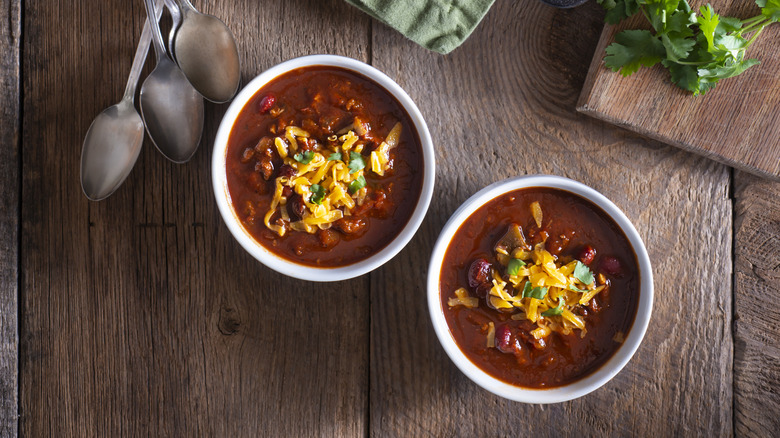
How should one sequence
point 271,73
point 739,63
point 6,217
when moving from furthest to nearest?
1. point 6,217
2. point 739,63
3. point 271,73

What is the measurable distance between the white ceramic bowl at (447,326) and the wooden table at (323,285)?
0.91ft

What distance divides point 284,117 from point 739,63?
163cm

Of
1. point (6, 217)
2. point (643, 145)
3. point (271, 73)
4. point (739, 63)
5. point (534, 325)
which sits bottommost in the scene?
point (534, 325)

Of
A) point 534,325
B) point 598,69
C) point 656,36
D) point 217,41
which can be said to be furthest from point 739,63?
point 217,41

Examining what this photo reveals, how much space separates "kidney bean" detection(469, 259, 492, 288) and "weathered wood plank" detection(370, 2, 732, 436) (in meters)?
0.31

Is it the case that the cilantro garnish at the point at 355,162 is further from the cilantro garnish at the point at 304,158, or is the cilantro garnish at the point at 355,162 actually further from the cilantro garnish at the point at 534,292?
the cilantro garnish at the point at 534,292

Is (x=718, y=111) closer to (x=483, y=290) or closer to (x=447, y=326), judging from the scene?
(x=483, y=290)

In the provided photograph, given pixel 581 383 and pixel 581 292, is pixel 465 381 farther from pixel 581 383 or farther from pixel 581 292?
pixel 581 292

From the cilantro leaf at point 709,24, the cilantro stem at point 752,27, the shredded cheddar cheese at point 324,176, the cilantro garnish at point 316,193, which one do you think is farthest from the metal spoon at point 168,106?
the cilantro stem at point 752,27

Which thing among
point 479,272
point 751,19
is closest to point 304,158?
point 479,272

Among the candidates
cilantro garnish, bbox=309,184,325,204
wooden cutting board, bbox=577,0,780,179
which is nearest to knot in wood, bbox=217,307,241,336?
cilantro garnish, bbox=309,184,325,204

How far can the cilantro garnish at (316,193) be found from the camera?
1982mm

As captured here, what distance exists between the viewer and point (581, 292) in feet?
6.58

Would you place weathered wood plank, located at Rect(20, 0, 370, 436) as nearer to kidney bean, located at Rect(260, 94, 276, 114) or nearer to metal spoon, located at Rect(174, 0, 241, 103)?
metal spoon, located at Rect(174, 0, 241, 103)
